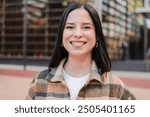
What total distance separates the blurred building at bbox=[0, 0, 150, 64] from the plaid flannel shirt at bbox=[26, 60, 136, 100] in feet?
17.8

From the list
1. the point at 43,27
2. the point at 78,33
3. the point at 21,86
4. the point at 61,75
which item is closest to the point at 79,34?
the point at 78,33

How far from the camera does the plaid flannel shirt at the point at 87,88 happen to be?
3.18ft

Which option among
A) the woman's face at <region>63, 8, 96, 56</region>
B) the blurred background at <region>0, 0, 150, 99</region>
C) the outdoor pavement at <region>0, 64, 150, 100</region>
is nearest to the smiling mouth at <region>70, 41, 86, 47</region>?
the woman's face at <region>63, 8, 96, 56</region>

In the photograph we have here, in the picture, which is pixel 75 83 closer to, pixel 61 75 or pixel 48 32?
pixel 61 75

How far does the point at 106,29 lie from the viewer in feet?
23.6

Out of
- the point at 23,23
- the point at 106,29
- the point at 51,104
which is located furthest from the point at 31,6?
the point at 51,104

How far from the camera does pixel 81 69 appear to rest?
1001 millimetres

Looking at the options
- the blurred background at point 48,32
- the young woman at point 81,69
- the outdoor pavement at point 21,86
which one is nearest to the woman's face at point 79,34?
the young woman at point 81,69

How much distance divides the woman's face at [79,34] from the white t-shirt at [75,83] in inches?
2.4

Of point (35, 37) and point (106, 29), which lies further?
point (35, 37)

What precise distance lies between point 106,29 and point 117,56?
2.87ft

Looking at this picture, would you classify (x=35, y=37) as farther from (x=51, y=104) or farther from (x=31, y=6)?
(x=51, y=104)

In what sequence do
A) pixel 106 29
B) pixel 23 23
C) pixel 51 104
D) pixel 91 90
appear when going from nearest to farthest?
1. pixel 91 90
2. pixel 51 104
3. pixel 106 29
4. pixel 23 23

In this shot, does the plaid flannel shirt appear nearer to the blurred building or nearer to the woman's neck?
the woman's neck
